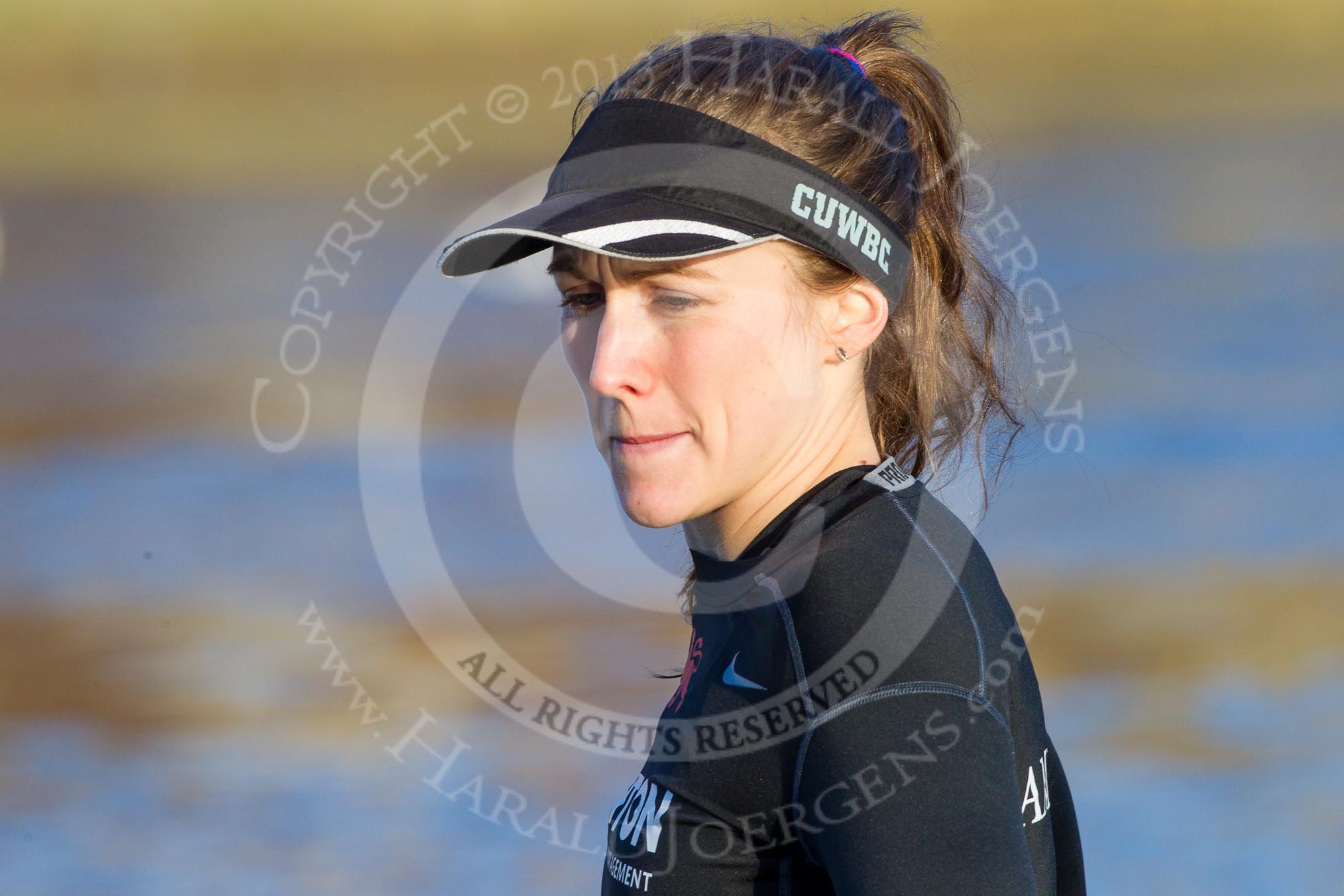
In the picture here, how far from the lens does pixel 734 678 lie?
4.89 ft

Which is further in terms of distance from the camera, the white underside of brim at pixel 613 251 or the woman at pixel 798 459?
the white underside of brim at pixel 613 251

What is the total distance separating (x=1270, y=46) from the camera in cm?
1235

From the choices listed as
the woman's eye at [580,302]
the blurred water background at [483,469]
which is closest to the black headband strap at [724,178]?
the woman's eye at [580,302]

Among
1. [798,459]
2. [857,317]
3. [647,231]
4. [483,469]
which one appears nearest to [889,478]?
[798,459]

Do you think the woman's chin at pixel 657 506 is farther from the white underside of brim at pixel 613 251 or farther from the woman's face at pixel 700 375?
the white underside of brim at pixel 613 251

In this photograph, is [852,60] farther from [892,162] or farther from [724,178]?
[724,178]

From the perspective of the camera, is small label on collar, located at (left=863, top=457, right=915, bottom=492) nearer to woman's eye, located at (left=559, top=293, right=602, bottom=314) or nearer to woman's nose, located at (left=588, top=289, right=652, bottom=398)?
woman's nose, located at (left=588, top=289, right=652, bottom=398)

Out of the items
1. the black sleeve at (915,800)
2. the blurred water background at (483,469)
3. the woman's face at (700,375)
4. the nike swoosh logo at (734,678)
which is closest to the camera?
the black sleeve at (915,800)

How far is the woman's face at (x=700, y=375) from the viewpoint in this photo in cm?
157

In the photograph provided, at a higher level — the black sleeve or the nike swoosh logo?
the nike swoosh logo

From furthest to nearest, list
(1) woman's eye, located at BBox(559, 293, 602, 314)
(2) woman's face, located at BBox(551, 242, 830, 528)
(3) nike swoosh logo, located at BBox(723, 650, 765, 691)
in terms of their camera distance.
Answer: (1) woman's eye, located at BBox(559, 293, 602, 314) < (2) woman's face, located at BBox(551, 242, 830, 528) < (3) nike swoosh logo, located at BBox(723, 650, 765, 691)

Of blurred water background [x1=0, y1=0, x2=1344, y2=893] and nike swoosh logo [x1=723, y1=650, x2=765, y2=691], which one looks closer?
nike swoosh logo [x1=723, y1=650, x2=765, y2=691]

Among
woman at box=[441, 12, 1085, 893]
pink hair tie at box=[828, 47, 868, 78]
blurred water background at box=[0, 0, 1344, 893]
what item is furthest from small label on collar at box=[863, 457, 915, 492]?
blurred water background at box=[0, 0, 1344, 893]

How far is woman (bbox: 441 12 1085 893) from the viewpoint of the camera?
1.28m
